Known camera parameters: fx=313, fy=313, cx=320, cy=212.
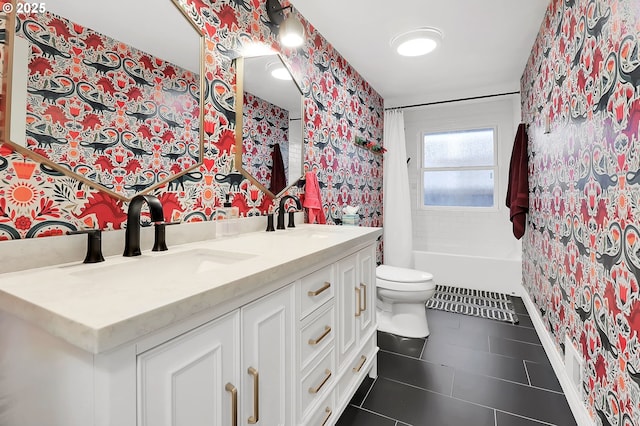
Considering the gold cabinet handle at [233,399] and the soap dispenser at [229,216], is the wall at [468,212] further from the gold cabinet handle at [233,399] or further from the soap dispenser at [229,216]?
the gold cabinet handle at [233,399]

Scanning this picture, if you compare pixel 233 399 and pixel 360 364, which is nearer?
pixel 233 399

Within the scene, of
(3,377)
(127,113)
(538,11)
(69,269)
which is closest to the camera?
(3,377)

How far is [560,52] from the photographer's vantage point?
1.85 m

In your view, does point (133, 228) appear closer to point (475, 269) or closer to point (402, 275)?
point (402, 275)

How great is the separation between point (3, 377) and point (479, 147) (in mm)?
4391

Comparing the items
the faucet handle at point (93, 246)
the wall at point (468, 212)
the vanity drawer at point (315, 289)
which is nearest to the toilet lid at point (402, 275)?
the vanity drawer at point (315, 289)

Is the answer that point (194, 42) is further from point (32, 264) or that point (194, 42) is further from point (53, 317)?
point (53, 317)

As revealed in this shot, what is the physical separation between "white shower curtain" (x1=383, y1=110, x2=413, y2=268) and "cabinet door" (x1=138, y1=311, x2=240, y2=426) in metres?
3.11

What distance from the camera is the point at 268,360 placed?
0.94m

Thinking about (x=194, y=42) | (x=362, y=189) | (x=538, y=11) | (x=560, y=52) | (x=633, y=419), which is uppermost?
(x=538, y=11)

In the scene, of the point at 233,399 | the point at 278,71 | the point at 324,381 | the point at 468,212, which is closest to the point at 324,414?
the point at 324,381

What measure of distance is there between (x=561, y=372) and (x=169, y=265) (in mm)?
2202

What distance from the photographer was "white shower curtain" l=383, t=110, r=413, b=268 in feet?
12.2

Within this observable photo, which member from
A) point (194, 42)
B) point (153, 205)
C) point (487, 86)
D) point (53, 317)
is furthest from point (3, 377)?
point (487, 86)
